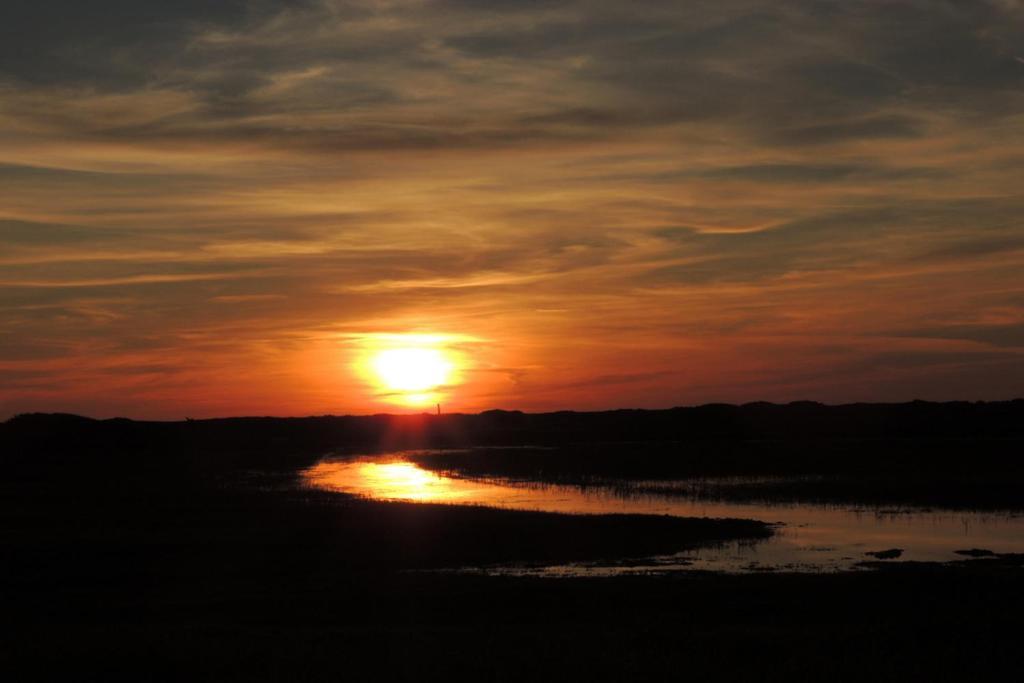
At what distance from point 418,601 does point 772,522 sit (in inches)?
929

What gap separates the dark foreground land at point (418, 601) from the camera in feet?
60.4

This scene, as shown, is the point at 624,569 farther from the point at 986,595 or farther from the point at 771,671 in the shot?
the point at 771,671

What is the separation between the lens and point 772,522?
46000 mm

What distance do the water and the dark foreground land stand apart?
2511 millimetres

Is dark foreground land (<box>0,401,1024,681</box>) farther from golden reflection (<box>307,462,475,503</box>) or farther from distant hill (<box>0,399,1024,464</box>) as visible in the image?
distant hill (<box>0,399,1024,464</box>)

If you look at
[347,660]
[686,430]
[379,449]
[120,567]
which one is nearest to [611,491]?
[120,567]

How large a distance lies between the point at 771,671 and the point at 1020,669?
4315 mm

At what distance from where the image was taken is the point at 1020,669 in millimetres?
18047

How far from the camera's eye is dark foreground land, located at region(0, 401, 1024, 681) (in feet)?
60.4

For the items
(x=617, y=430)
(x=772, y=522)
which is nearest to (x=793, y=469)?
(x=772, y=522)

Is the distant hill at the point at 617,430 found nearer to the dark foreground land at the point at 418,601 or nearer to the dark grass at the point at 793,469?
the dark grass at the point at 793,469

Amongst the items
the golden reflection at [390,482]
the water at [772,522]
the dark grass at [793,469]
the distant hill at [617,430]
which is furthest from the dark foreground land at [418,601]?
the distant hill at [617,430]

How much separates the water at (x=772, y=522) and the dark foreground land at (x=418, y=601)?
2.51 m

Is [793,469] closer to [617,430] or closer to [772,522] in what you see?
[772,522]
